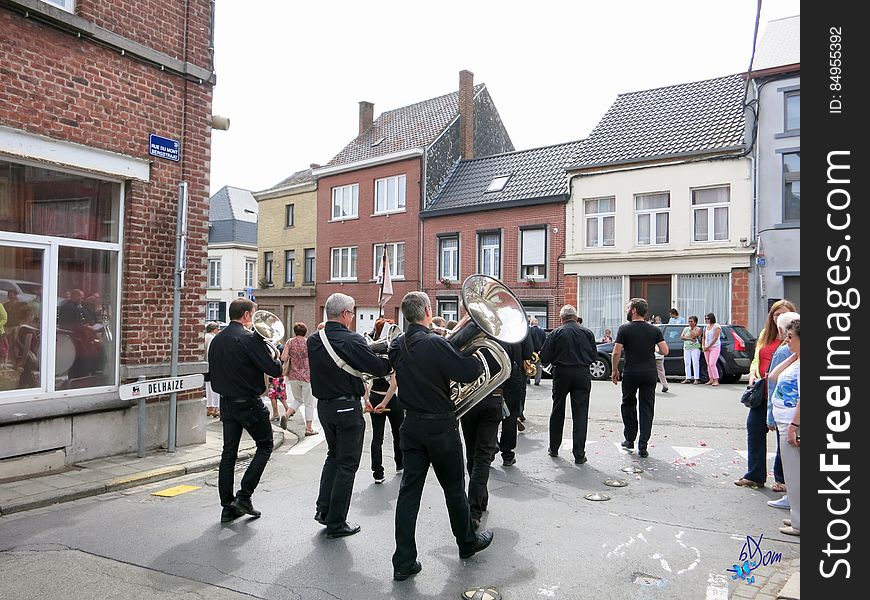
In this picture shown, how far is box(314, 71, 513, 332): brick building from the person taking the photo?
28.4 m

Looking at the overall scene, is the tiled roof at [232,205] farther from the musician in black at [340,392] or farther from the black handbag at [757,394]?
the black handbag at [757,394]

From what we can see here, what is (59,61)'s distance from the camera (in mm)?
7336

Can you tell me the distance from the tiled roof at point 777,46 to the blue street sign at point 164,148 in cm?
1727

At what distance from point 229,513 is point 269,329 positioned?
1.70 m

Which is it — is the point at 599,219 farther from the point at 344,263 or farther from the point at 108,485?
the point at 108,485

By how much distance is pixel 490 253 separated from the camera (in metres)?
25.8

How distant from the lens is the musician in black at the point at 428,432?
4.55m

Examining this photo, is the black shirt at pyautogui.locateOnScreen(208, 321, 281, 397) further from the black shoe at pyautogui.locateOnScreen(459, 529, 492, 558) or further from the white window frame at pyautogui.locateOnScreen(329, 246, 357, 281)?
the white window frame at pyautogui.locateOnScreen(329, 246, 357, 281)

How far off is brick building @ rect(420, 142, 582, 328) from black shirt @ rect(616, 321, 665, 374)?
15.3m

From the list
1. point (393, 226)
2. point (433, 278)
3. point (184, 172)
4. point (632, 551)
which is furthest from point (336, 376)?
point (393, 226)

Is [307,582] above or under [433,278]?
under

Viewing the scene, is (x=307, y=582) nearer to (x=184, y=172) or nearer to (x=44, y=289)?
(x=44, y=289)

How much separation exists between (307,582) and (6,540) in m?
2.67

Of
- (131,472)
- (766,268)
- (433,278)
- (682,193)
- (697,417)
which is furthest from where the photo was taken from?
(433,278)
